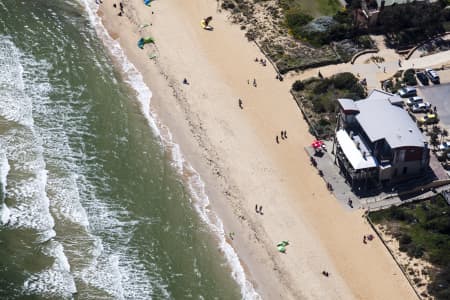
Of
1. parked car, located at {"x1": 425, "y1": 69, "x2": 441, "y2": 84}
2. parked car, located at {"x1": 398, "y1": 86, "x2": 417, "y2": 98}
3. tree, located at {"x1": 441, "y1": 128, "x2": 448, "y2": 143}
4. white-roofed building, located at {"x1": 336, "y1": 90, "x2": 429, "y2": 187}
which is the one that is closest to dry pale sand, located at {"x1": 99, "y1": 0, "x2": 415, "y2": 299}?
white-roofed building, located at {"x1": 336, "y1": 90, "x2": 429, "y2": 187}

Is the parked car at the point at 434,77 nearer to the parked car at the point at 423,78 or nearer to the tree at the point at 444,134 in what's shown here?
the parked car at the point at 423,78

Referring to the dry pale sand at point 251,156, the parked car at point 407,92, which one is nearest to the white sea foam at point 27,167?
the dry pale sand at point 251,156

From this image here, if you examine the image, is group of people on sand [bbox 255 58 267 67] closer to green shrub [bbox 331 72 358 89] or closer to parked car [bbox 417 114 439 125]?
green shrub [bbox 331 72 358 89]

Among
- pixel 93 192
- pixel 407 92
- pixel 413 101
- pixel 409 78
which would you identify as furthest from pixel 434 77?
pixel 93 192

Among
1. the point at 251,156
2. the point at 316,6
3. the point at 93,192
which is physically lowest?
the point at 93,192

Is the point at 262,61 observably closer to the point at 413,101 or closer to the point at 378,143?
the point at 413,101
